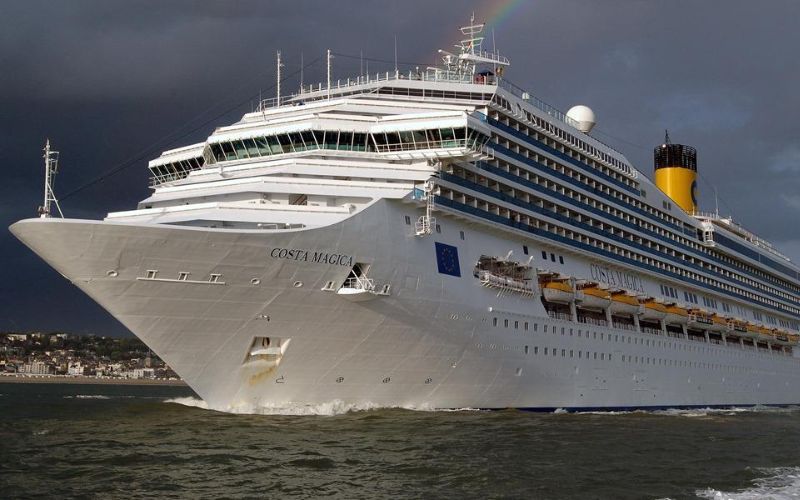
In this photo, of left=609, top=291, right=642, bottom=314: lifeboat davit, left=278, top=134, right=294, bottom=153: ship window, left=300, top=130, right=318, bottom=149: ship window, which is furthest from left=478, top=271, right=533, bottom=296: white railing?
left=278, top=134, right=294, bottom=153: ship window

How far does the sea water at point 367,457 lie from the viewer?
1514 cm

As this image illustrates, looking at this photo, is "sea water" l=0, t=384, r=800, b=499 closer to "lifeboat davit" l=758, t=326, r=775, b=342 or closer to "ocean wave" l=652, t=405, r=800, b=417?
"ocean wave" l=652, t=405, r=800, b=417

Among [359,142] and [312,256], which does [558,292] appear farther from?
[312,256]

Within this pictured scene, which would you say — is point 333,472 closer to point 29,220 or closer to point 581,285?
point 29,220

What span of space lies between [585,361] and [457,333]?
10008mm

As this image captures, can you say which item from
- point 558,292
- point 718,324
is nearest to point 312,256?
point 558,292

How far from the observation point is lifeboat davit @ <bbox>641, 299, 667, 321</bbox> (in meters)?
40.7

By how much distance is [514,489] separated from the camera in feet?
51.7

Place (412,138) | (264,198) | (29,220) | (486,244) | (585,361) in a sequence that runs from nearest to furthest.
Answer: (29,220) < (264,198) < (412,138) < (486,244) < (585,361)

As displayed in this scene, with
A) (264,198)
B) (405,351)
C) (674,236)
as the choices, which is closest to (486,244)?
(405,351)

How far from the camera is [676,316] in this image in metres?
43.5

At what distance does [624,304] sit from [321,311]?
19.9m

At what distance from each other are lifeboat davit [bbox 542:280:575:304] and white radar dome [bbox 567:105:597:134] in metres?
13.6

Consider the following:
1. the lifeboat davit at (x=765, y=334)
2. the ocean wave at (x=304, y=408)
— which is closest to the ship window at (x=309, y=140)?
the ocean wave at (x=304, y=408)
